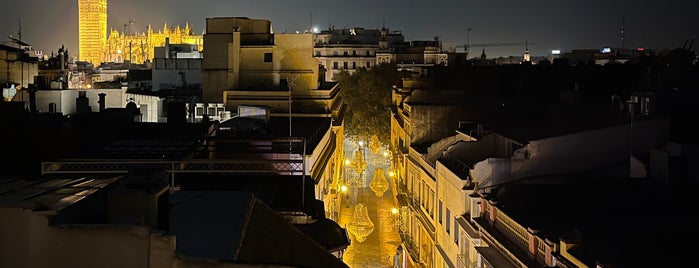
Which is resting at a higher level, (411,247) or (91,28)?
(91,28)

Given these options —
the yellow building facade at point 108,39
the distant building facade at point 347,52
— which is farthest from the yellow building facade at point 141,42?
the distant building facade at point 347,52

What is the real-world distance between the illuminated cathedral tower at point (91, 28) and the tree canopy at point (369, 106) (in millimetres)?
91817

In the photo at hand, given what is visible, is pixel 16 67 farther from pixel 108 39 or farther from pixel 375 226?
pixel 108 39

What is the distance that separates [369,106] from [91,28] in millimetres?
101828

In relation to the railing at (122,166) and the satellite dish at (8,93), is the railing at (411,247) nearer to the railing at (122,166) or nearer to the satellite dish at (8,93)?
the railing at (122,166)

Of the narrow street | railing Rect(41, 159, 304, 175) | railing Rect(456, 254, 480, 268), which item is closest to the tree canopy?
the narrow street

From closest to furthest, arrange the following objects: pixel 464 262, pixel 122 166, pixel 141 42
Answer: pixel 122 166
pixel 464 262
pixel 141 42

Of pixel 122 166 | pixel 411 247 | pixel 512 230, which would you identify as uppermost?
pixel 122 166

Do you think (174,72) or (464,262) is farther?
(174,72)

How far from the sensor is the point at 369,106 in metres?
65.9

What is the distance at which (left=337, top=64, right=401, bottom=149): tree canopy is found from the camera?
63.4 m

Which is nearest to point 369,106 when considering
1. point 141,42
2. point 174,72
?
point 174,72

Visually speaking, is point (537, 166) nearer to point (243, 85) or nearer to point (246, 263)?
point (246, 263)

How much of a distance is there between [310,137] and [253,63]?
14973 mm
